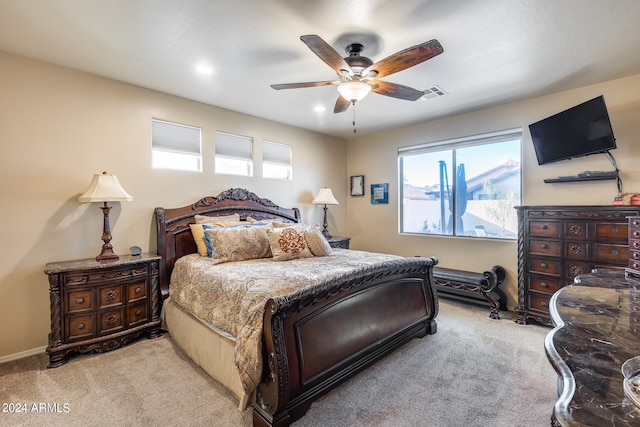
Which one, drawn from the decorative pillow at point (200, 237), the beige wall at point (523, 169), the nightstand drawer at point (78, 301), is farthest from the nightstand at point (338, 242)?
the nightstand drawer at point (78, 301)

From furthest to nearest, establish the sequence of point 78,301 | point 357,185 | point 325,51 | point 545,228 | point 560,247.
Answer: point 357,185, point 545,228, point 560,247, point 78,301, point 325,51

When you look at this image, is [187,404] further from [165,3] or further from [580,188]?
[580,188]

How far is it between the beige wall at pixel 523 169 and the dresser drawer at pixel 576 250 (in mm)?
603

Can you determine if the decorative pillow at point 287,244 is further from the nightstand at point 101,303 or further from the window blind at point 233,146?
the window blind at point 233,146

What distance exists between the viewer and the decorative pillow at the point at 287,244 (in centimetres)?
308

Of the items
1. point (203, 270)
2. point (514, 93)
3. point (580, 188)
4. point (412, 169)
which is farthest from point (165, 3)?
point (580, 188)

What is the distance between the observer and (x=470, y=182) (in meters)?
4.39

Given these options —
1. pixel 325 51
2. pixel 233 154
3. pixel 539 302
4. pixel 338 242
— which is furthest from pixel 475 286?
pixel 233 154

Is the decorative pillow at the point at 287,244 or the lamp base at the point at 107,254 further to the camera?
the decorative pillow at the point at 287,244

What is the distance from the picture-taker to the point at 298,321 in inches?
74.9

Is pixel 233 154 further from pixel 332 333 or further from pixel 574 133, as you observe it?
pixel 574 133

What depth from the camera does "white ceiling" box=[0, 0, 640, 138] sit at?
203 cm

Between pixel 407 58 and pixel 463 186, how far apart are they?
295cm

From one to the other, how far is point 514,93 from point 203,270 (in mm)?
4072
